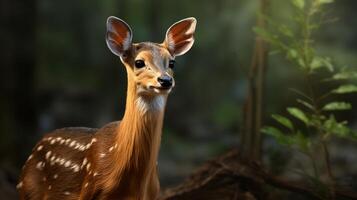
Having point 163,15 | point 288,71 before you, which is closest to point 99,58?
point 163,15

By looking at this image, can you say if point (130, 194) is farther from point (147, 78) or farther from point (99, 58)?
point (99, 58)

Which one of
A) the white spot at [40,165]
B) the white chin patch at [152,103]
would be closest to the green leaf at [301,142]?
the white chin patch at [152,103]

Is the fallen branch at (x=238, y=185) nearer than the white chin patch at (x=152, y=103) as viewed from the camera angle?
No

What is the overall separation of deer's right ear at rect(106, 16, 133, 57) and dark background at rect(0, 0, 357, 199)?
2625 mm

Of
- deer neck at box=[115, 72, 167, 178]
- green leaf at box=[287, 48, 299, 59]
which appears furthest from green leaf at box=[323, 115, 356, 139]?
deer neck at box=[115, 72, 167, 178]

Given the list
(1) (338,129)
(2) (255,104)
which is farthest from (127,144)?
(2) (255,104)

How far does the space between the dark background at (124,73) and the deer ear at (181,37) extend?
7.79ft

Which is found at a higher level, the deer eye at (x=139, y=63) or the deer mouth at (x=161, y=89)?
the deer eye at (x=139, y=63)

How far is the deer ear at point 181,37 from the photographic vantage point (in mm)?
3209

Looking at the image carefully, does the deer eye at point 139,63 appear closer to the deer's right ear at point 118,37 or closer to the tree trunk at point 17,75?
the deer's right ear at point 118,37

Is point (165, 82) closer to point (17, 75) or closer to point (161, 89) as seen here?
point (161, 89)

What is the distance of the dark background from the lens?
227 inches

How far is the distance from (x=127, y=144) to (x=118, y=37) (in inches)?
19.2

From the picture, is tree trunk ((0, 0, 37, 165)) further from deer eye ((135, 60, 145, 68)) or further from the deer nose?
the deer nose
